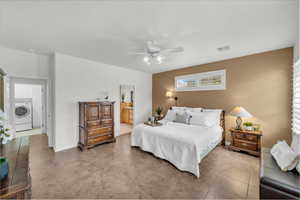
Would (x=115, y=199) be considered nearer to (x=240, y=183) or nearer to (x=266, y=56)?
(x=240, y=183)

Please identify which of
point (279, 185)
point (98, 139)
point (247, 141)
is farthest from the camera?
point (98, 139)

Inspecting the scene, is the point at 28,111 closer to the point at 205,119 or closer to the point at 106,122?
the point at 106,122

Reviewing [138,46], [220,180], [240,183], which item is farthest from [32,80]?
[240,183]

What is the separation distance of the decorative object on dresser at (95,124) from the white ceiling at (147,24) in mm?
1610

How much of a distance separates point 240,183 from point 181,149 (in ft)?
3.51

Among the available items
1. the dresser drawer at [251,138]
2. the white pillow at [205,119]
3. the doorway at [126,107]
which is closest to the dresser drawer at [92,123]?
the white pillow at [205,119]

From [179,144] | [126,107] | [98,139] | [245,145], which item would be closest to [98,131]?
[98,139]

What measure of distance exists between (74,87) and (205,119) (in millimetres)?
3863

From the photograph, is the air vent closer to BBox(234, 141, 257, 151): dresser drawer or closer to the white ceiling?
the white ceiling

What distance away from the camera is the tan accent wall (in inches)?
117

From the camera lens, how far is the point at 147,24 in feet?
6.68

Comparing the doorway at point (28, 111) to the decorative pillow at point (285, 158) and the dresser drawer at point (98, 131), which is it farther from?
the decorative pillow at point (285, 158)

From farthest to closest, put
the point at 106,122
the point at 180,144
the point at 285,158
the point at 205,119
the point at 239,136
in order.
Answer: the point at 106,122 < the point at 205,119 < the point at 239,136 < the point at 180,144 < the point at 285,158

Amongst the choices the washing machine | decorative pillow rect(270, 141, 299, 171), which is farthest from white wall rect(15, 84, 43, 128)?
decorative pillow rect(270, 141, 299, 171)
